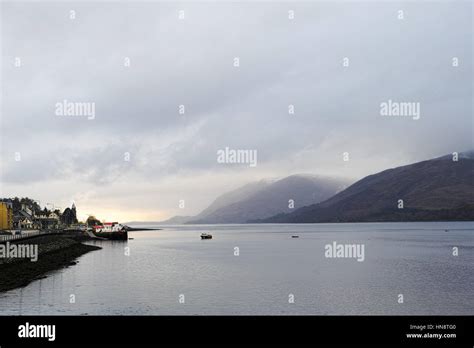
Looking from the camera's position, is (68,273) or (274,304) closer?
(274,304)

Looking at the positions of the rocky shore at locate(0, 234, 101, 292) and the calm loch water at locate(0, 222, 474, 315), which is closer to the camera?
the calm loch water at locate(0, 222, 474, 315)

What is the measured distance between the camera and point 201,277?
60.9m

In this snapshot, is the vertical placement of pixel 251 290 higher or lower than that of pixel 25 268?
lower

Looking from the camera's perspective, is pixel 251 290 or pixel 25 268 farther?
pixel 25 268

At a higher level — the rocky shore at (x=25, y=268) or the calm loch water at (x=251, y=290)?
the rocky shore at (x=25, y=268)

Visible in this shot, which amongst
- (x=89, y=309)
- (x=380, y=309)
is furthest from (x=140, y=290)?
(x=380, y=309)

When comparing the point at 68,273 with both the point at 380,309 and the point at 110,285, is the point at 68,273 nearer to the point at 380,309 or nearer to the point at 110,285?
the point at 110,285

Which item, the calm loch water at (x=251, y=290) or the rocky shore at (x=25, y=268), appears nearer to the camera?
the calm loch water at (x=251, y=290)

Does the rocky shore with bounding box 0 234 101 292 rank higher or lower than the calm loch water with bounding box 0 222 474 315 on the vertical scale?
higher

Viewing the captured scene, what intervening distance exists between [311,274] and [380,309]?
25.6m
